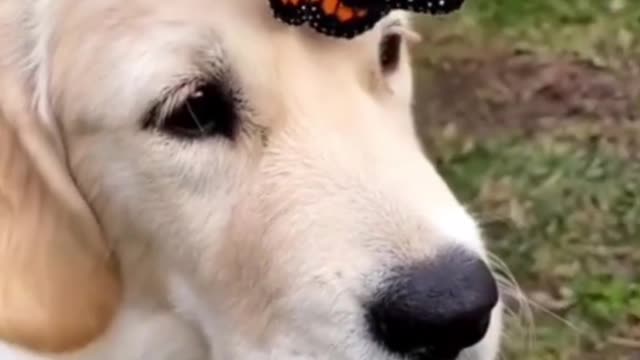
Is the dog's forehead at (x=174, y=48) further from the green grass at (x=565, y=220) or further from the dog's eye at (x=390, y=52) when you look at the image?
the green grass at (x=565, y=220)

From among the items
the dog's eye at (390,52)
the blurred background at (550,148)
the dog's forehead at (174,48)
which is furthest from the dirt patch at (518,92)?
the dog's forehead at (174,48)

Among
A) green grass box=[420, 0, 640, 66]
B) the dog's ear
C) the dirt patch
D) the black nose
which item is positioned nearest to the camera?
the black nose

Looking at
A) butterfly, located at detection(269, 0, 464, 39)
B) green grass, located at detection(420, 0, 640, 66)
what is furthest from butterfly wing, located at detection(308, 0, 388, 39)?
green grass, located at detection(420, 0, 640, 66)

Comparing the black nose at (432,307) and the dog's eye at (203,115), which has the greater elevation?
the dog's eye at (203,115)

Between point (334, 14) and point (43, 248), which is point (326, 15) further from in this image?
point (43, 248)

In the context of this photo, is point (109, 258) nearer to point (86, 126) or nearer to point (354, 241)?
point (86, 126)

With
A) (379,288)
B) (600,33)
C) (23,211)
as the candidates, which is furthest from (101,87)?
(600,33)

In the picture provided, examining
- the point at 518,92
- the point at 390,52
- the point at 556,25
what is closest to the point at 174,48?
the point at 390,52

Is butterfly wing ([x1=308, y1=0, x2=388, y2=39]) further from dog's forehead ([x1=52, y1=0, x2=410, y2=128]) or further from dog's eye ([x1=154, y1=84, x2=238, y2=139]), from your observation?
dog's eye ([x1=154, y1=84, x2=238, y2=139])
